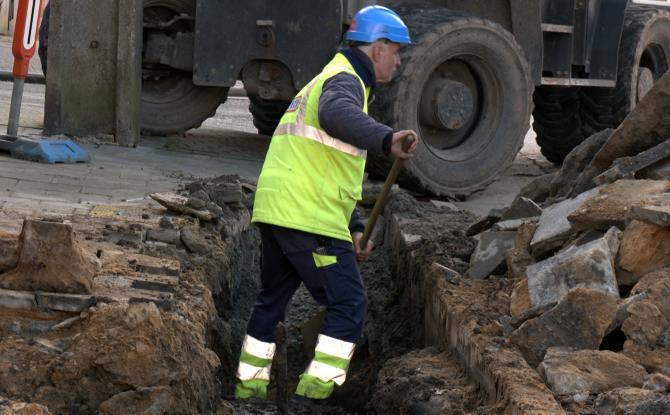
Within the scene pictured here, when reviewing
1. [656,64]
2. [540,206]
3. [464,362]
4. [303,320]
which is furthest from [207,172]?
[656,64]

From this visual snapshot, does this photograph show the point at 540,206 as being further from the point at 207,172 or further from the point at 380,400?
the point at 207,172

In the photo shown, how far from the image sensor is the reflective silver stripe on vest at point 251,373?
5461 mm

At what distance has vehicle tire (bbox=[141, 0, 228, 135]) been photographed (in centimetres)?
976

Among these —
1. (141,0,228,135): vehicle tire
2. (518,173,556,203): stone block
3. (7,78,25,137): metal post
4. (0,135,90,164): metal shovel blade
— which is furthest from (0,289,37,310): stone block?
(141,0,228,135): vehicle tire

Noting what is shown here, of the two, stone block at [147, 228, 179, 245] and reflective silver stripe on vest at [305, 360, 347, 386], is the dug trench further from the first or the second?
reflective silver stripe on vest at [305, 360, 347, 386]

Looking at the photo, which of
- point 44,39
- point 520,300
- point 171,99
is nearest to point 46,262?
point 520,300

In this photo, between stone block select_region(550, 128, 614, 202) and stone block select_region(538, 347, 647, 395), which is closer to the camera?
stone block select_region(538, 347, 647, 395)

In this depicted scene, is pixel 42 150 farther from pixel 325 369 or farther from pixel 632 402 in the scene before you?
pixel 632 402

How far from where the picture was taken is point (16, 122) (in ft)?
27.6

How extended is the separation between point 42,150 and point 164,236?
270 centimetres

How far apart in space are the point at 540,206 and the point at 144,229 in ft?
7.40

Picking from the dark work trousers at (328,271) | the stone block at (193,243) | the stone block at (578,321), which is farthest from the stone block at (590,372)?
the stone block at (193,243)

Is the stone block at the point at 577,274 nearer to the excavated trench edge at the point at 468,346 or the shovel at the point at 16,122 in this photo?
the excavated trench edge at the point at 468,346

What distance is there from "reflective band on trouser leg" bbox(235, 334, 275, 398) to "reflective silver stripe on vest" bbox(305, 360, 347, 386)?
0.30 m
